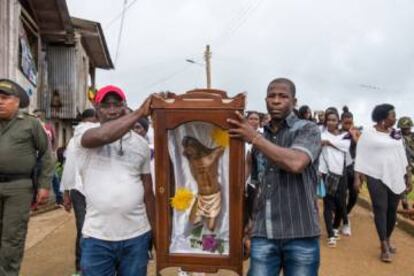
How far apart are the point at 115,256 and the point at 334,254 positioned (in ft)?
13.3

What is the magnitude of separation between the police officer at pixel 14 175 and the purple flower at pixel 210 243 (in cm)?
201

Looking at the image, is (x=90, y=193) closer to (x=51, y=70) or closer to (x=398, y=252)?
(x=398, y=252)

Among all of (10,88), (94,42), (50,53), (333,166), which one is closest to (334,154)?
(333,166)

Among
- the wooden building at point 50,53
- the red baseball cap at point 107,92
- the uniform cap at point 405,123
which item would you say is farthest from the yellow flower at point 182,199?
the wooden building at point 50,53

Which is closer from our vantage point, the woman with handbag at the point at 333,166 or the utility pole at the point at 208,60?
the woman with handbag at the point at 333,166

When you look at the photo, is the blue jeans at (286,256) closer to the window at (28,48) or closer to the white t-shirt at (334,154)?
the white t-shirt at (334,154)

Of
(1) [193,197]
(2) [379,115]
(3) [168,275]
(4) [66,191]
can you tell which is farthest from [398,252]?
(1) [193,197]

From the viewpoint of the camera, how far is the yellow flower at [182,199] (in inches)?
124

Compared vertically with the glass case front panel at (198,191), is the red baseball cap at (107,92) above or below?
above

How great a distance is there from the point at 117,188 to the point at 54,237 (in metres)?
5.10

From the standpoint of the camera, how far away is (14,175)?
4527 millimetres

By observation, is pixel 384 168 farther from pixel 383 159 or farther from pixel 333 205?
pixel 333 205

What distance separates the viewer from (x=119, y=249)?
3322 millimetres

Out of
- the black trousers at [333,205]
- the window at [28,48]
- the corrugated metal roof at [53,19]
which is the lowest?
the black trousers at [333,205]
